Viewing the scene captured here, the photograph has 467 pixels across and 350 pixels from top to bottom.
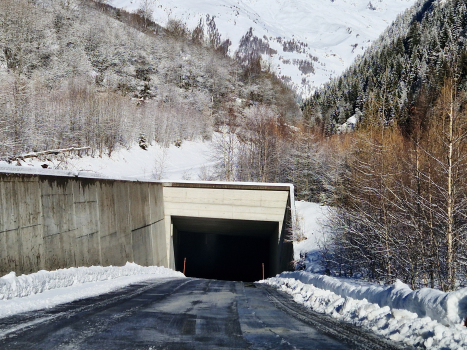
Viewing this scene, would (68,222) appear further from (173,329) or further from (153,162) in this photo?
(153,162)

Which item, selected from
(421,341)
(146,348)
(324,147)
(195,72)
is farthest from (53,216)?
(195,72)

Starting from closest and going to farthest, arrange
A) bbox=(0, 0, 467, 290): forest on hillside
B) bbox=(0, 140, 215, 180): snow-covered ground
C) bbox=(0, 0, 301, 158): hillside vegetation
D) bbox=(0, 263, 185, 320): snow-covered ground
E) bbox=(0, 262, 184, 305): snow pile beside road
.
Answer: bbox=(0, 263, 185, 320): snow-covered ground < bbox=(0, 262, 184, 305): snow pile beside road < bbox=(0, 0, 467, 290): forest on hillside < bbox=(0, 0, 301, 158): hillside vegetation < bbox=(0, 140, 215, 180): snow-covered ground

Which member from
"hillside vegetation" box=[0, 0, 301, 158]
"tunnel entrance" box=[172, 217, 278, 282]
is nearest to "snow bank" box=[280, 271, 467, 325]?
"hillside vegetation" box=[0, 0, 301, 158]

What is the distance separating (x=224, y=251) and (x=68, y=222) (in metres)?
→ 26.9

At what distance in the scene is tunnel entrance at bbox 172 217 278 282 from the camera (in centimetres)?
3097

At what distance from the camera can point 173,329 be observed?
501 centimetres

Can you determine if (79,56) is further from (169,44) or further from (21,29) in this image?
(169,44)

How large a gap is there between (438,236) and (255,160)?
30.4 metres

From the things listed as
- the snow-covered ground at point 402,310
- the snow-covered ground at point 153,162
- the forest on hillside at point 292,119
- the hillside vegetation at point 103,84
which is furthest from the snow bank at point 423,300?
the snow-covered ground at point 153,162

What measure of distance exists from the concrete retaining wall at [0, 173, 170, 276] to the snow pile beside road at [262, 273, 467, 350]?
7.09m

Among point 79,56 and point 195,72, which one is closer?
point 79,56

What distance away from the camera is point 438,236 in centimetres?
1447

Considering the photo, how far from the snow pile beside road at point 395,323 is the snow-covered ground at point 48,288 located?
558 centimetres

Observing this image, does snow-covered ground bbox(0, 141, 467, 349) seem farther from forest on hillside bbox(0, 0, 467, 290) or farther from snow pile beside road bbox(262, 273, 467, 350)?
forest on hillside bbox(0, 0, 467, 290)
